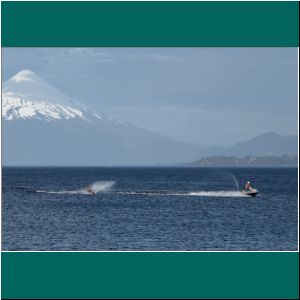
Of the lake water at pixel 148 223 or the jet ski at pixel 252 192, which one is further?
the jet ski at pixel 252 192

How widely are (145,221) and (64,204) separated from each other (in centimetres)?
2749

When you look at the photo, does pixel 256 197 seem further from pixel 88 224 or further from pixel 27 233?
pixel 27 233

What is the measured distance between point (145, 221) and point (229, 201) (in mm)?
34141

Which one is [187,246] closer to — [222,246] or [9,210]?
[222,246]

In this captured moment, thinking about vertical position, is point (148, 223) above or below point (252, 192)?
below

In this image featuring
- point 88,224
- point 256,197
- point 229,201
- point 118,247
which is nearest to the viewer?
point 118,247

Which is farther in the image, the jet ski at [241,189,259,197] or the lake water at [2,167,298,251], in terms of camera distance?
→ the jet ski at [241,189,259,197]

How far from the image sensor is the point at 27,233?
69125 millimetres

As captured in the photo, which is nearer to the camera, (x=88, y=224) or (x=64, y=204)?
(x=88, y=224)

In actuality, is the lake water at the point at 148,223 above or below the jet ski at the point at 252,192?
below

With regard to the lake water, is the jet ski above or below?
above

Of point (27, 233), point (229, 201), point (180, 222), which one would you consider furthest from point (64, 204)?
point (27, 233)

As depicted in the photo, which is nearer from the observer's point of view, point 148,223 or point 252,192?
point 148,223

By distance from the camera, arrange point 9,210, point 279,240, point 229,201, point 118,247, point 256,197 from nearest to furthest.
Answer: point 118,247 → point 279,240 → point 9,210 → point 229,201 → point 256,197
